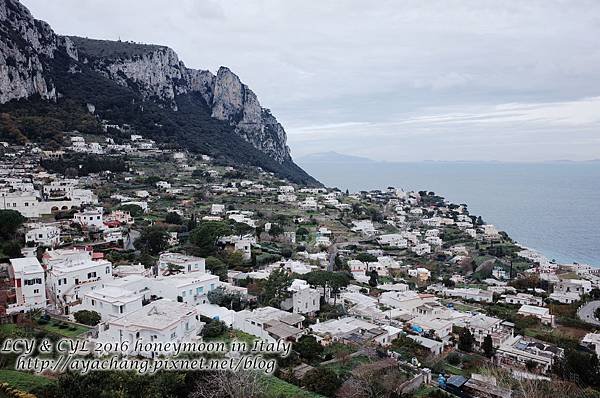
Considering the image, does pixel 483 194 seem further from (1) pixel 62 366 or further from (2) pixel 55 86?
(1) pixel 62 366

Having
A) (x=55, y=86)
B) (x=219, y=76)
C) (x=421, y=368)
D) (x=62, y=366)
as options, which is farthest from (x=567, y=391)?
(x=219, y=76)

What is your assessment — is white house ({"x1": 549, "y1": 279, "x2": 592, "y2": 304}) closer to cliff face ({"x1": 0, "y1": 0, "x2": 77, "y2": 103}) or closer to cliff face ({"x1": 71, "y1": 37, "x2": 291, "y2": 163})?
cliff face ({"x1": 0, "y1": 0, "x2": 77, "y2": 103})

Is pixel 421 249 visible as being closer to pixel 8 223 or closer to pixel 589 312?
pixel 589 312

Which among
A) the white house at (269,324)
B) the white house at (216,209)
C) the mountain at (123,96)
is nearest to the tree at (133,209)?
the white house at (216,209)

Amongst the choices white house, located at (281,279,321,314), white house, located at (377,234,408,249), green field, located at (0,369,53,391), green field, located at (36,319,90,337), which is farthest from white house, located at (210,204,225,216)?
green field, located at (0,369,53,391)

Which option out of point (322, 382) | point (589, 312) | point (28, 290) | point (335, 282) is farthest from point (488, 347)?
point (28, 290)

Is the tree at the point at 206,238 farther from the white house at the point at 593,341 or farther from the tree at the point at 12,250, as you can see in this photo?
the white house at the point at 593,341
